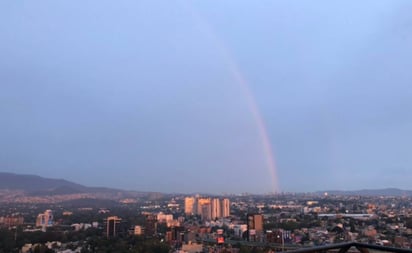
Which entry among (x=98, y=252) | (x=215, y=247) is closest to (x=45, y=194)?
(x=98, y=252)

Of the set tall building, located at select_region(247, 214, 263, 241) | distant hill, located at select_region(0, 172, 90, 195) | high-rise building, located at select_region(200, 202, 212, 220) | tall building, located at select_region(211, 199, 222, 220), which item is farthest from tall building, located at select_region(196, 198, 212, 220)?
distant hill, located at select_region(0, 172, 90, 195)

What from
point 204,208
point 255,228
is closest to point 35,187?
point 204,208

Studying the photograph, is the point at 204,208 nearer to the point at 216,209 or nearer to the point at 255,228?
the point at 216,209

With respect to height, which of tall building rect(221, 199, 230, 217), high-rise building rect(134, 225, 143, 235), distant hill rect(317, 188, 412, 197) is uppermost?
distant hill rect(317, 188, 412, 197)

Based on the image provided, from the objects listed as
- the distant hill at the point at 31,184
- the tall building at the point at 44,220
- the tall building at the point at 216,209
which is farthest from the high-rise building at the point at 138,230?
the distant hill at the point at 31,184

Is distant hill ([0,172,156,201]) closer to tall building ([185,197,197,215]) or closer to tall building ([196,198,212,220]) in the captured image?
tall building ([185,197,197,215])

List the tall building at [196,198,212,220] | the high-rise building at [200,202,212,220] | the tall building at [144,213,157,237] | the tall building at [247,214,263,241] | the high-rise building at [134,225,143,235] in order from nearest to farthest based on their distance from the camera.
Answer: the tall building at [247,214,263,241], the high-rise building at [134,225,143,235], the tall building at [144,213,157,237], the high-rise building at [200,202,212,220], the tall building at [196,198,212,220]
